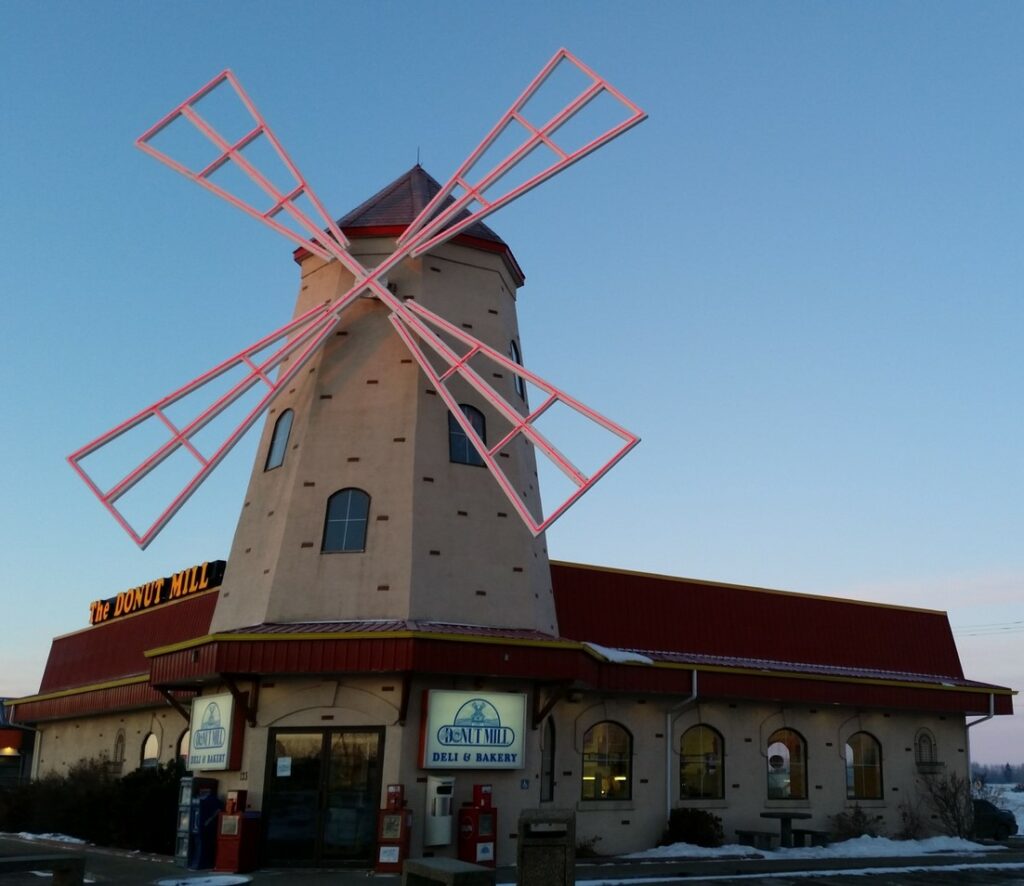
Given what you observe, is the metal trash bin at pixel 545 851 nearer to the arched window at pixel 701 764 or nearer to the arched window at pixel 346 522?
the arched window at pixel 346 522

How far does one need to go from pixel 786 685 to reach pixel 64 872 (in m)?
16.2

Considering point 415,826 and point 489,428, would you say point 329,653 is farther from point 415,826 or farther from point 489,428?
point 489,428

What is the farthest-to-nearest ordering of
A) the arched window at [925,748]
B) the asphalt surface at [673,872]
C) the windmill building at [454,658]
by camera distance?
1. the arched window at [925,748]
2. the windmill building at [454,658]
3. the asphalt surface at [673,872]

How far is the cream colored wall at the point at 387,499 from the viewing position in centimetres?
2022

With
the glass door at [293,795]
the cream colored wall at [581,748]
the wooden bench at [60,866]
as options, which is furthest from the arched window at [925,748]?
the wooden bench at [60,866]

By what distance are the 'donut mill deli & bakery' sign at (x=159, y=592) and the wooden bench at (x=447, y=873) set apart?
1364 cm

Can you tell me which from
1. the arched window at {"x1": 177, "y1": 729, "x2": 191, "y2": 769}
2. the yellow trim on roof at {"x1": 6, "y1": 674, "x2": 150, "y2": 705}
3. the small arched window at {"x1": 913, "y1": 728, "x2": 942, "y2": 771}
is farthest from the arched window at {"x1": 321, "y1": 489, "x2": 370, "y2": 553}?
the small arched window at {"x1": 913, "y1": 728, "x2": 942, "y2": 771}

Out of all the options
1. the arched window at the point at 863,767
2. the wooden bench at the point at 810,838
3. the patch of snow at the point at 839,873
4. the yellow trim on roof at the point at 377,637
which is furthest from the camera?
the arched window at the point at 863,767

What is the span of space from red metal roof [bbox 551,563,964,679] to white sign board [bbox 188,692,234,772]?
7861mm

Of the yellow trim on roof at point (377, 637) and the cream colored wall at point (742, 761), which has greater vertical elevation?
the yellow trim on roof at point (377, 637)

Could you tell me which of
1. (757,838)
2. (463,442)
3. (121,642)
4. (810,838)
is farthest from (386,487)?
(121,642)

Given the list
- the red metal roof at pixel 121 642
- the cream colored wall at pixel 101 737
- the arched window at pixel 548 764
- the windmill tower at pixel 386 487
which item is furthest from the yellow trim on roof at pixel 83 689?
the arched window at pixel 548 764

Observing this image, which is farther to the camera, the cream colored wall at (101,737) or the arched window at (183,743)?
the cream colored wall at (101,737)

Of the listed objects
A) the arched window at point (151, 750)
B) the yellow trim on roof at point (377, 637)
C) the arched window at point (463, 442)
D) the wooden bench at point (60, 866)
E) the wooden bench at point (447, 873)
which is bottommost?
the wooden bench at point (60, 866)
